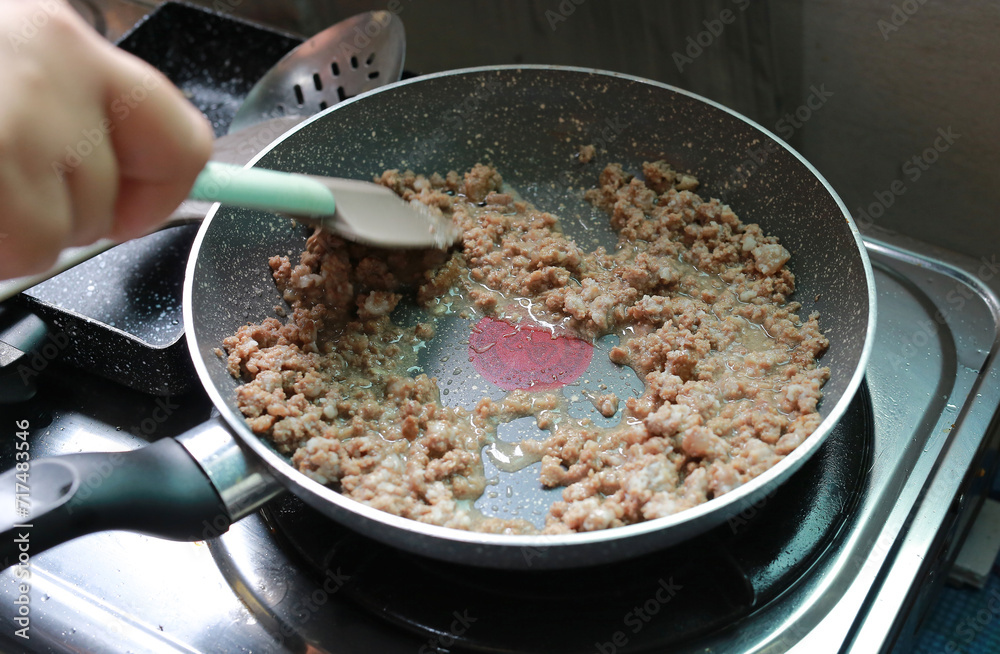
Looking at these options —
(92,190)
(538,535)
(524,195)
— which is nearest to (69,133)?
(92,190)

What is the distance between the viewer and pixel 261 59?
135 cm

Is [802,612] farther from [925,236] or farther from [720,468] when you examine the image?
[925,236]

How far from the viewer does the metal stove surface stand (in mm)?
693

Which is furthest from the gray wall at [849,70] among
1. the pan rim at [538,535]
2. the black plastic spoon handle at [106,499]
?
the black plastic spoon handle at [106,499]

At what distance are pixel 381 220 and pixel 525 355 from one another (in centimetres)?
25

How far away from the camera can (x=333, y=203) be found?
0.83 metres

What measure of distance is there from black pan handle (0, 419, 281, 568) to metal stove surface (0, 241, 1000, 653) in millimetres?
30

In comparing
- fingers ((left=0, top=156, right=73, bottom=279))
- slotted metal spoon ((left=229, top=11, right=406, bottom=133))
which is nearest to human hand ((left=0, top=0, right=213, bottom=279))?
fingers ((left=0, top=156, right=73, bottom=279))

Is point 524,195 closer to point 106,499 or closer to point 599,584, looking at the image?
point 599,584

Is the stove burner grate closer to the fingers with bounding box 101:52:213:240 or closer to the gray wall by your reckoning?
the fingers with bounding box 101:52:213:240

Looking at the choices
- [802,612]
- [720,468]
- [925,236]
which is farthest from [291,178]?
[925,236]

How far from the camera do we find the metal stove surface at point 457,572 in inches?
27.3

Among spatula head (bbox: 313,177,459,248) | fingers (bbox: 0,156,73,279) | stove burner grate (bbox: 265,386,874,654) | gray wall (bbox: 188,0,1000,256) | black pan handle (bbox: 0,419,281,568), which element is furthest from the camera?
gray wall (bbox: 188,0,1000,256)

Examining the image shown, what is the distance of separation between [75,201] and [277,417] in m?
0.35
